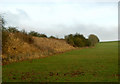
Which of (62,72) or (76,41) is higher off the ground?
(76,41)

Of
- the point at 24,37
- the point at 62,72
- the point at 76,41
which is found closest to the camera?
the point at 62,72

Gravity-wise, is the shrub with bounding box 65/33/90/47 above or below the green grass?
above

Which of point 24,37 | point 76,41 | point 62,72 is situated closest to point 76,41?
point 76,41

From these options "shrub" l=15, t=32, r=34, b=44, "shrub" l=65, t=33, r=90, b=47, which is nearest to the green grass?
"shrub" l=15, t=32, r=34, b=44

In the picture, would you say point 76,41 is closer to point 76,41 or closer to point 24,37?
point 76,41

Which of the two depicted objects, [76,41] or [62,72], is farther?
[76,41]

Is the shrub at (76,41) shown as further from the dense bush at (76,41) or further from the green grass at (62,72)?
the green grass at (62,72)

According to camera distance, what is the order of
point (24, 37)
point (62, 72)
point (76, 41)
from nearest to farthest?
point (62, 72) < point (24, 37) < point (76, 41)

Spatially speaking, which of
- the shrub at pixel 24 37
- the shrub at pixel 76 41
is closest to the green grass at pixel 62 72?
the shrub at pixel 24 37

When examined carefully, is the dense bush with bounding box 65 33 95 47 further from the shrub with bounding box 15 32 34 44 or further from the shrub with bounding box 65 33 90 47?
the shrub with bounding box 15 32 34 44

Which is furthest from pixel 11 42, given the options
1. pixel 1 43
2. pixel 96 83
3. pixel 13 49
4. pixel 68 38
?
pixel 68 38

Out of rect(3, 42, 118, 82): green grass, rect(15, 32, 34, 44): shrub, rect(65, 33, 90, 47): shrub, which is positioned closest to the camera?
rect(3, 42, 118, 82): green grass

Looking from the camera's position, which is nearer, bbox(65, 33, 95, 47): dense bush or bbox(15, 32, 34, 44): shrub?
bbox(15, 32, 34, 44): shrub

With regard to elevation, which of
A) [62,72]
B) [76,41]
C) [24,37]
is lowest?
[62,72]
